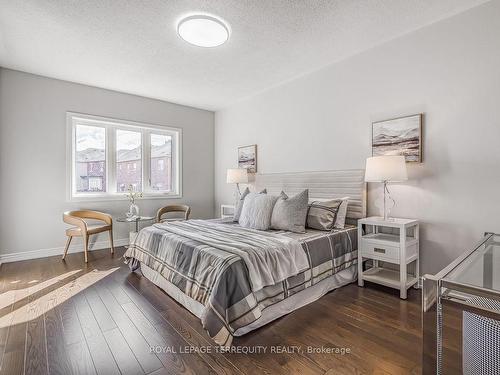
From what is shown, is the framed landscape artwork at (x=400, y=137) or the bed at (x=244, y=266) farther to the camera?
the framed landscape artwork at (x=400, y=137)

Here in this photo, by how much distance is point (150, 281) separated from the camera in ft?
9.30

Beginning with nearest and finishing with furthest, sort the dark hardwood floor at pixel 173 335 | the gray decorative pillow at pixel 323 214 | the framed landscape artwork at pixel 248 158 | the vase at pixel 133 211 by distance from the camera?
the dark hardwood floor at pixel 173 335 → the gray decorative pillow at pixel 323 214 → the vase at pixel 133 211 → the framed landscape artwork at pixel 248 158

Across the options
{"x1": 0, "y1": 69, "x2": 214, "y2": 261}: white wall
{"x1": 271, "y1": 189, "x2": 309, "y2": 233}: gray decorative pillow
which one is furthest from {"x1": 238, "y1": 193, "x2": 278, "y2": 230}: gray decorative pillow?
{"x1": 0, "y1": 69, "x2": 214, "y2": 261}: white wall

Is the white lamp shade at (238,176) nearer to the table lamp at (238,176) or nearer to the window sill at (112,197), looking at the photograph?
the table lamp at (238,176)

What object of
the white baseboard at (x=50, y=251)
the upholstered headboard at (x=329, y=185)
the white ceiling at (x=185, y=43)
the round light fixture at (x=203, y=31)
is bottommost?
the white baseboard at (x=50, y=251)

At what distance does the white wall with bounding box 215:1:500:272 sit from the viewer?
227 centimetres

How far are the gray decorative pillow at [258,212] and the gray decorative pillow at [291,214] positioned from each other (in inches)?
2.6

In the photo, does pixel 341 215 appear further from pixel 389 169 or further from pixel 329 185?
pixel 389 169

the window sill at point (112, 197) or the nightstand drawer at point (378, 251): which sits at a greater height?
the window sill at point (112, 197)

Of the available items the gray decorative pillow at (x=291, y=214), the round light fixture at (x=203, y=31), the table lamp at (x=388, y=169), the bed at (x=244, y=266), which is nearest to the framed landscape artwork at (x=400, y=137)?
the table lamp at (x=388, y=169)

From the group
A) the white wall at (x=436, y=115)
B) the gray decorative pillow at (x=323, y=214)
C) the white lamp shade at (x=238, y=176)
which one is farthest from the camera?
the white lamp shade at (x=238, y=176)

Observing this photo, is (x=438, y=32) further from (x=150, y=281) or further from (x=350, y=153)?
(x=150, y=281)

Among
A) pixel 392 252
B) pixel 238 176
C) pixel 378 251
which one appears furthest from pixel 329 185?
pixel 238 176

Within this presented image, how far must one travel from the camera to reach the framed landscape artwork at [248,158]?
15.2 feet
